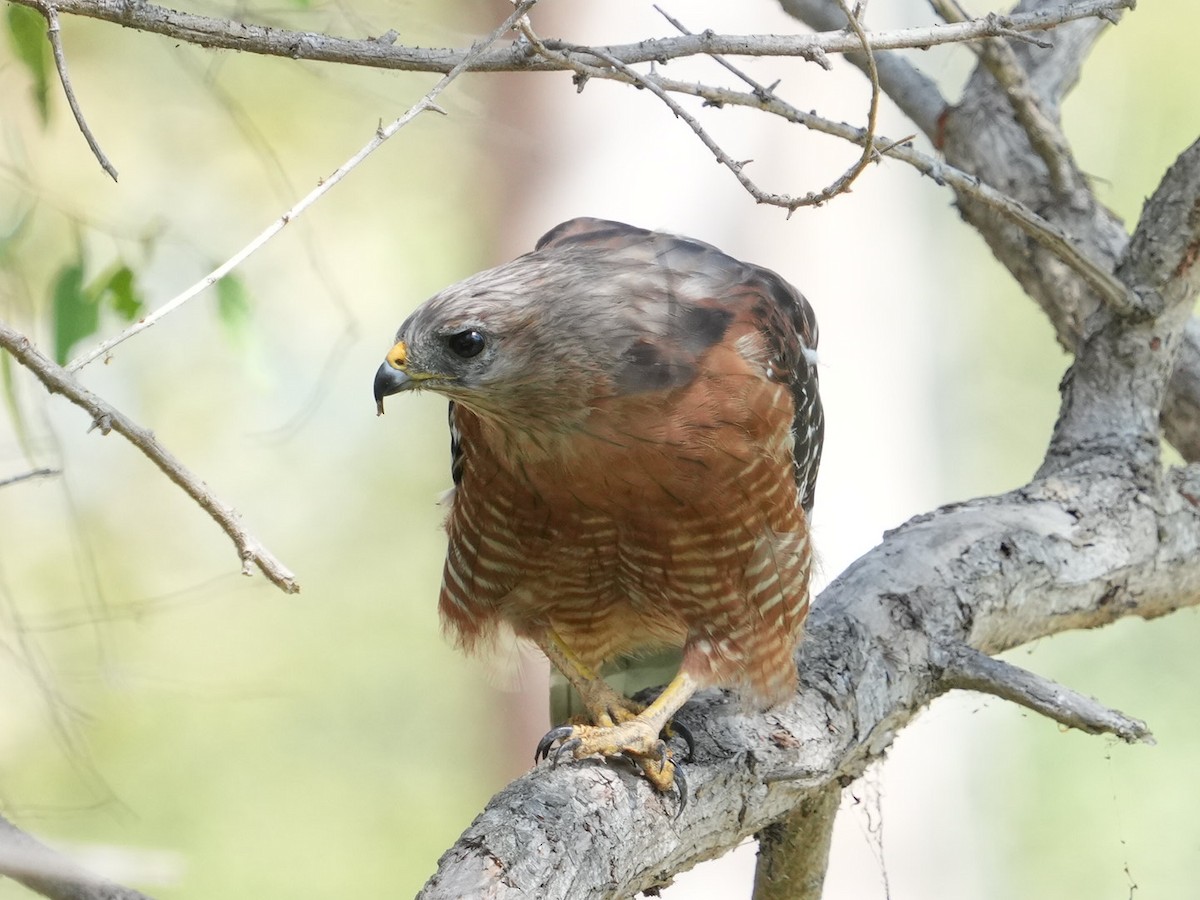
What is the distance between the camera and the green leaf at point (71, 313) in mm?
3217

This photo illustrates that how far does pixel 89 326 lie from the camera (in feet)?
10.6

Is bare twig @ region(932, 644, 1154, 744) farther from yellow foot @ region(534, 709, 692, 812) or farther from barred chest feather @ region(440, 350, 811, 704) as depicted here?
yellow foot @ region(534, 709, 692, 812)

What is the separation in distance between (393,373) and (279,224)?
79cm

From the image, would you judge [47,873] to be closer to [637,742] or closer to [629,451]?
[637,742]

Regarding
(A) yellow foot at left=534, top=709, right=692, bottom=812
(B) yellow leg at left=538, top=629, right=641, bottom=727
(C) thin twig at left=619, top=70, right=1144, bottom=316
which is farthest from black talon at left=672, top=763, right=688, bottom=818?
(C) thin twig at left=619, top=70, right=1144, bottom=316

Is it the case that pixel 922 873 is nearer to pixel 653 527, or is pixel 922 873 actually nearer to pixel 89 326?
pixel 653 527

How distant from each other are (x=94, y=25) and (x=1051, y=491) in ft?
15.9

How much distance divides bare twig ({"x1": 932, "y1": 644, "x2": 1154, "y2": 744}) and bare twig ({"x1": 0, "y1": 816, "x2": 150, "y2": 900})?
2.03 metres

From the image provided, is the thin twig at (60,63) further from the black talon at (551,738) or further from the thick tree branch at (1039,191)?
the thick tree branch at (1039,191)

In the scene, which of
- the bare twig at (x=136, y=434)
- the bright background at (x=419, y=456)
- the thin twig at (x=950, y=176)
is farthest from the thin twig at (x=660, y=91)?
the bright background at (x=419, y=456)

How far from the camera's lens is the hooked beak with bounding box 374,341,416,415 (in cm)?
282

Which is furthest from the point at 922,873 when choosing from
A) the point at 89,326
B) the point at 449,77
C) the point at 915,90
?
the point at 449,77

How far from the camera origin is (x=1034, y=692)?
2.97 metres

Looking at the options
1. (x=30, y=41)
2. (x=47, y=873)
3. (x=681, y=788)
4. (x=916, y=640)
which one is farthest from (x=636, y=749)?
(x=30, y=41)
